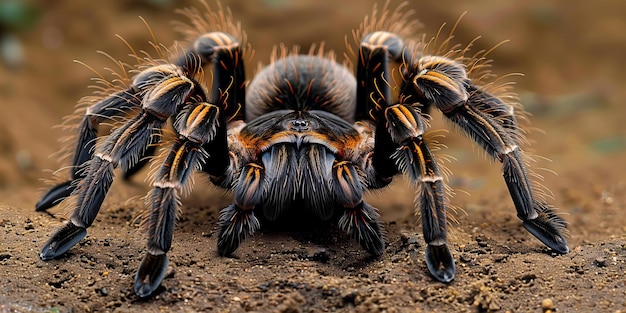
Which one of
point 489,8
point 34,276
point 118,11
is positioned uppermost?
point 489,8

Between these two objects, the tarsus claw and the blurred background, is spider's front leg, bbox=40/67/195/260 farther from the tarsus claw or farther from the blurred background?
the blurred background

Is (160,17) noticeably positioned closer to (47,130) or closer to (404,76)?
(47,130)

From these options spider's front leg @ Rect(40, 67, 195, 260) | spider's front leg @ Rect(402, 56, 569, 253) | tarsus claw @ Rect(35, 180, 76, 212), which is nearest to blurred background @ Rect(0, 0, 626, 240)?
tarsus claw @ Rect(35, 180, 76, 212)

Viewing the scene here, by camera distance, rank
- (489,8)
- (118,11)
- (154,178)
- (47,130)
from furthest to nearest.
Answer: (489,8) < (118,11) < (47,130) < (154,178)

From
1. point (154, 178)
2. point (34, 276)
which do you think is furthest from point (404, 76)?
point (34, 276)

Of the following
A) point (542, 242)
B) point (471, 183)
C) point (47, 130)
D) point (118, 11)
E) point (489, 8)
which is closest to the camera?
point (542, 242)

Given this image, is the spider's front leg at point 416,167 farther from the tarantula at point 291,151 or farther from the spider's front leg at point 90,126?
the spider's front leg at point 90,126

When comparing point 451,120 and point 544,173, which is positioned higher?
point 544,173
